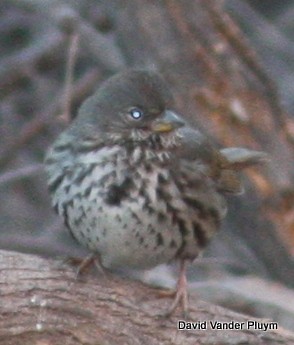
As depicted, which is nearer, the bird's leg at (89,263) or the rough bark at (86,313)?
Result: the rough bark at (86,313)

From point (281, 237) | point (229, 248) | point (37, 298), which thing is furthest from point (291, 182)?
point (37, 298)

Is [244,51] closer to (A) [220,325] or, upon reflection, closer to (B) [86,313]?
(A) [220,325]

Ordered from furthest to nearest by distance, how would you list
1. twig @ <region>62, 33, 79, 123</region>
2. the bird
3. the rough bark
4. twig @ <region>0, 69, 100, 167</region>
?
twig @ <region>0, 69, 100, 167</region> → twig @ <region>62, 33, 79, 123</region> → the bird → the rough bark

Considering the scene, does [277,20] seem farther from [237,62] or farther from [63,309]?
[63,309]

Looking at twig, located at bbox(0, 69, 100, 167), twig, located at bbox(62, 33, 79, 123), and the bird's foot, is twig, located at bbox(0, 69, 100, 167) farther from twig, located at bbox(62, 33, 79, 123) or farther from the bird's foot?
the bird's foot

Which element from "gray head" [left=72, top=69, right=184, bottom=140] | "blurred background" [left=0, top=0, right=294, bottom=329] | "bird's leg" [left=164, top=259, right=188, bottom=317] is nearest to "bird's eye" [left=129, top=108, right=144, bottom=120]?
"gray head" [left=72, top=69, right=184, bottom=140]

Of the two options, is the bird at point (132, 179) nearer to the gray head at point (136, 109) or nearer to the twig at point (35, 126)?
the gray head at point (136, 109)

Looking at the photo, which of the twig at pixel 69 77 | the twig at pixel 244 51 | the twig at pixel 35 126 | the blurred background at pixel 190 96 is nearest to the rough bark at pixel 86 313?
the blurred background at pixel 190 96
